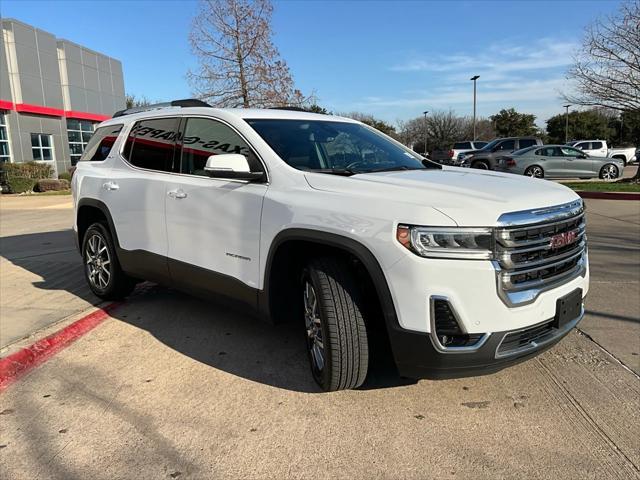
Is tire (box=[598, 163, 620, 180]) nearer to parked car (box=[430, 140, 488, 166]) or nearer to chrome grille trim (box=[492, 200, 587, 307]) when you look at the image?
parked car (box=[430, 140, 488, 166])

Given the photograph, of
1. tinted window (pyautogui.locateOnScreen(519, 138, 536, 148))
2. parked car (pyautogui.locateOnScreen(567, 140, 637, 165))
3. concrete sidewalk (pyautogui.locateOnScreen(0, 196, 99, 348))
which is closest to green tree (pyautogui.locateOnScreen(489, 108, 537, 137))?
parked car (pyautogui.locateOnScreen(567, 140, 637, 165))

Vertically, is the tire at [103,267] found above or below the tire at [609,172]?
above

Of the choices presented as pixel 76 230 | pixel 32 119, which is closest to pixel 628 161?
pixel 32 119

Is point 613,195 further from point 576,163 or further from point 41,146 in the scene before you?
point 41,146

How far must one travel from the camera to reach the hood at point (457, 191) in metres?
2.69

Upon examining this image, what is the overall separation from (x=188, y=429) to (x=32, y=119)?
86.4 feet

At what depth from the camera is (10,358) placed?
380 cm

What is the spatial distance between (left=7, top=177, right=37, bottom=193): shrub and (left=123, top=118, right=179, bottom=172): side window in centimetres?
1937

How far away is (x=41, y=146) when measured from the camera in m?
25.6

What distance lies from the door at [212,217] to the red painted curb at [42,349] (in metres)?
1.04

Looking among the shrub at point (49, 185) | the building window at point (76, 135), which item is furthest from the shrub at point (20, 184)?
the building window at point (76, 135)

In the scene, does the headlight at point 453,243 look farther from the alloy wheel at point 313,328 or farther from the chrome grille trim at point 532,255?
the alloy wheel at point 313,328

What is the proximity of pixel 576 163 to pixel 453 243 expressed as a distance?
20474mm

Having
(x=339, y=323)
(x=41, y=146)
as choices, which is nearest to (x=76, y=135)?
(x=41, y=146)
